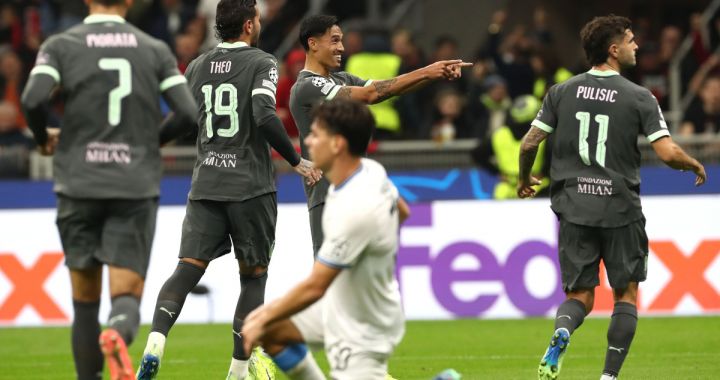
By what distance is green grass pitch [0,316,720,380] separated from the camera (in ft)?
33.5

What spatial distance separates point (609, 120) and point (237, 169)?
2.39 meters

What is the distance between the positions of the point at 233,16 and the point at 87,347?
285 centimetres

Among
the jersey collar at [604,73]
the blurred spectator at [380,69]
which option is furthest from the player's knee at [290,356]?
the blurred spectator at [380,69]

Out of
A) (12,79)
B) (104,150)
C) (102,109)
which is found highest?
(102,109)

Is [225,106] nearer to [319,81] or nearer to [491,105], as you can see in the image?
A: [319,81]

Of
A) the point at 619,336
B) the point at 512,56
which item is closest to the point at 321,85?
the point at 619,336

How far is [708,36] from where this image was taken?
20.4m

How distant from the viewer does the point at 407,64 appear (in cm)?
1823

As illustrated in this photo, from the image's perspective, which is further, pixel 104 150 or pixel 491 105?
pixel 491 105

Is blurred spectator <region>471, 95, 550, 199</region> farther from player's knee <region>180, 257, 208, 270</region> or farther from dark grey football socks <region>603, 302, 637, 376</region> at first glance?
player's knee <region>180, 257, 208, 270</region>

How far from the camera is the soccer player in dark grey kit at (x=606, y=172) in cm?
863

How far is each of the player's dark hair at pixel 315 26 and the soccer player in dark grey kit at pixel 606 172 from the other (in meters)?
1.61

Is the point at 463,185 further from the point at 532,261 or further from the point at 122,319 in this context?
the point at 122,319

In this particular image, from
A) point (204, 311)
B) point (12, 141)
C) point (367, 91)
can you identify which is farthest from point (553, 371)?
point (12, 141)
